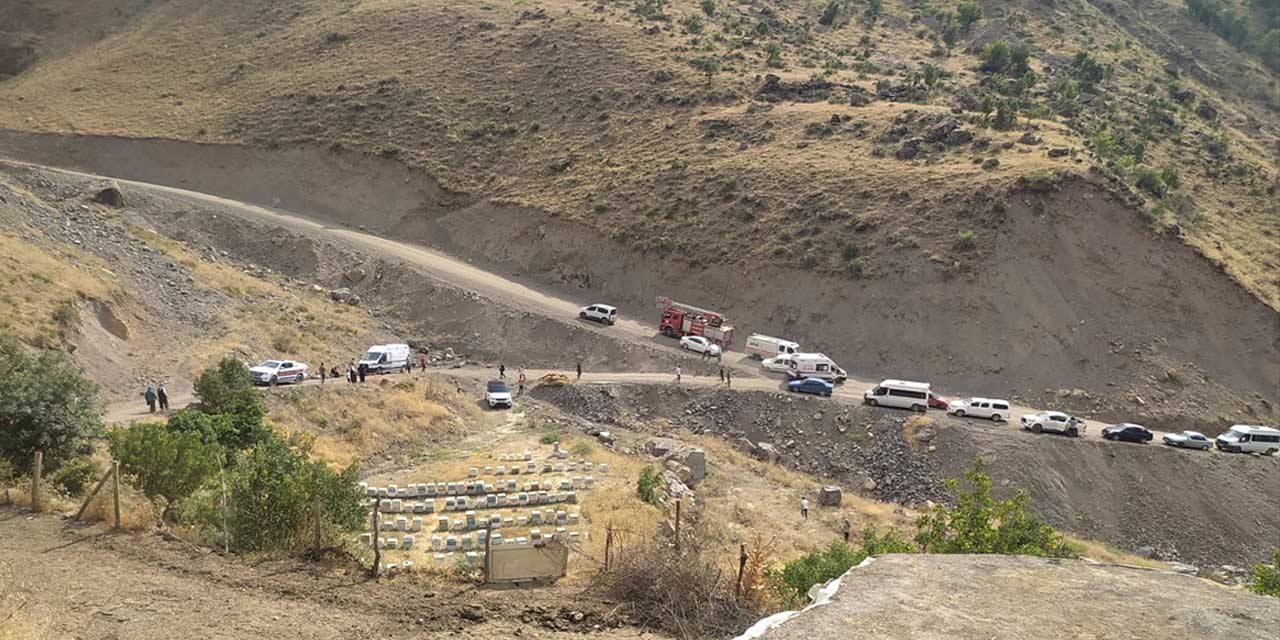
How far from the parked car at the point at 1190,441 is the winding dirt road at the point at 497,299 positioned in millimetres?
611

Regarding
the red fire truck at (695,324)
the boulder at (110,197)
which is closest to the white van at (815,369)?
the red fire truck at (695,324)

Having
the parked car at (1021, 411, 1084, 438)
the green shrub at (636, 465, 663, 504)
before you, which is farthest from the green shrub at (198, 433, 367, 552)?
the parked car at (1021, 411, 1084, 438)

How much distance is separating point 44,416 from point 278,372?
17.4 metres

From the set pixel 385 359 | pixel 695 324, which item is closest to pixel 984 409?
pixel 695 324

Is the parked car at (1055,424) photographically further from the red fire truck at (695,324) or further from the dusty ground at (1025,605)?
the dusty ground at (1025,605)

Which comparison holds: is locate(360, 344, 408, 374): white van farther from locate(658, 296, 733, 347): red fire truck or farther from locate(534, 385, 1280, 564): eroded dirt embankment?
locate(658, 296, 733, 347): red fire truck

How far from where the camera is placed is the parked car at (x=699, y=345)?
4547 centimetres

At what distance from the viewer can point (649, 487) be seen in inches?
1146

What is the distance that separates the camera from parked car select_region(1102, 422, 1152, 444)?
3838cm

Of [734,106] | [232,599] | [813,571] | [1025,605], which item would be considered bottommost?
[232,599]

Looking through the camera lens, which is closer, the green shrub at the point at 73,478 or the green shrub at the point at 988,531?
the green shrub at the point at 988,531

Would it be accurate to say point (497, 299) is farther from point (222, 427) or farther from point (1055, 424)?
point (1055, 424)

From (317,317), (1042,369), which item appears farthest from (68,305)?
(1042,369)

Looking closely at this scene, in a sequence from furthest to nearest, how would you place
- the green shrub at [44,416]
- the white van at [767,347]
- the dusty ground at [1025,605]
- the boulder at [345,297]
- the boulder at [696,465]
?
the boulder at [345,297], the white van at [767,347], the boulder at [696,465], the green shrub at [44,416], the dusty ground at [1025,605]
